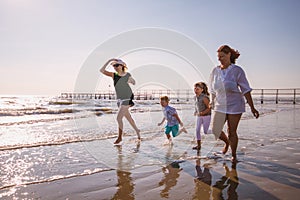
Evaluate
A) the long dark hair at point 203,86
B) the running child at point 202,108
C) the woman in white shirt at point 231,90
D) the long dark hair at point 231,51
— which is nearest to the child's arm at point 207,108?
the running child at point 202,108

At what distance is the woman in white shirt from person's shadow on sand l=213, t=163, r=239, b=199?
0.77 meters

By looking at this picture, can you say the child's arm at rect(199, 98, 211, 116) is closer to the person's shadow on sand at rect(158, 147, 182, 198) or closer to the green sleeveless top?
the person's shadow on sand at rect(158, 147, 182, 198)

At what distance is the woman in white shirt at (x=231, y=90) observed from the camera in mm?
3971

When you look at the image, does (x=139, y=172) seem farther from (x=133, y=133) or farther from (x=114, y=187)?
(x=133, y=133)

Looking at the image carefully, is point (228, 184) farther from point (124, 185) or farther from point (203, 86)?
point (203, 86)

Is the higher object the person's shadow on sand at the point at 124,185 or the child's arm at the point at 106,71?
the child's arm at the point at 106,71

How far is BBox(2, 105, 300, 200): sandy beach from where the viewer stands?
104 inches

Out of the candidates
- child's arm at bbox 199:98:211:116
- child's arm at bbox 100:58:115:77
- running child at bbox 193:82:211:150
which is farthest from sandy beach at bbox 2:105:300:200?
child's arm at bbox 100:58:115:77

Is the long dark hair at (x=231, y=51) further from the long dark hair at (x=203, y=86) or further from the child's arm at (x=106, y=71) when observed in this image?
the child's arm at (x=106, y=71)

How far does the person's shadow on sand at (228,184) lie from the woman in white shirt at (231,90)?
2.54ft

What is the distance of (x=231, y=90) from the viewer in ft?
13.2

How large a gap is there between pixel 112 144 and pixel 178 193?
3.40 m

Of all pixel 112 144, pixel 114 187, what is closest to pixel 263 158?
pixel 114 187

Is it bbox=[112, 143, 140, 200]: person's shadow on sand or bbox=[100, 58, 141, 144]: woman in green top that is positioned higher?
bbox=[100, 58, 141, 144]: woman in green top
